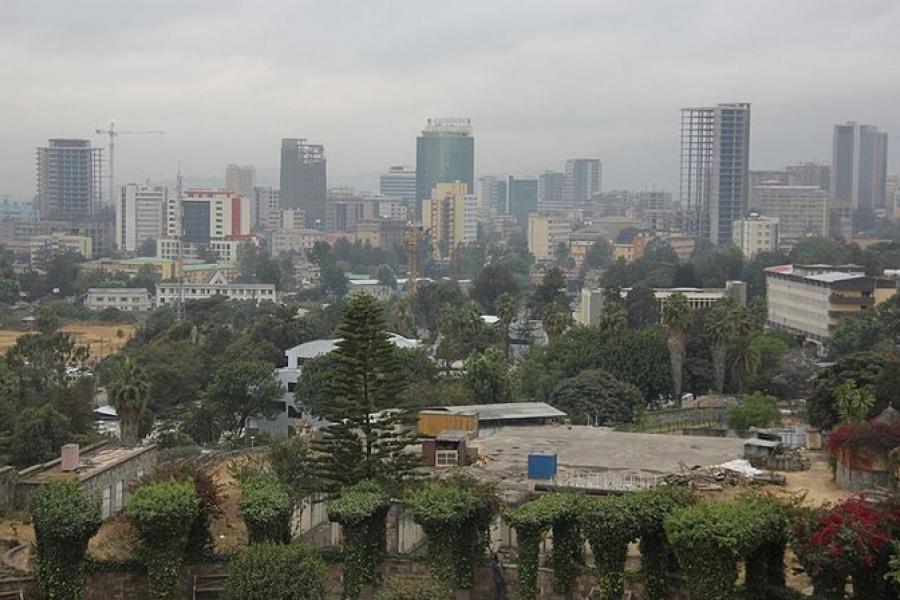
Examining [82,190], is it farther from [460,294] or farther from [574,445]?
[574,445]

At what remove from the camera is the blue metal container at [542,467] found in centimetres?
2339

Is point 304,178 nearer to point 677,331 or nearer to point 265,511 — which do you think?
point 677,331

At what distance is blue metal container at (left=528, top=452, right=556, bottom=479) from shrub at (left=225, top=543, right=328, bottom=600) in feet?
22.7

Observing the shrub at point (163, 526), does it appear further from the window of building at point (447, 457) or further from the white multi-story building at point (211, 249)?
the white multi-story building at point (211, 249)

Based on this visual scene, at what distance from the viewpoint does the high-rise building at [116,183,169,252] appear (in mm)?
147375

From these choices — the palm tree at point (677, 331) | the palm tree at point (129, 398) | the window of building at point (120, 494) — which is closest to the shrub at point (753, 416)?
the palm tree at point (677, 331)

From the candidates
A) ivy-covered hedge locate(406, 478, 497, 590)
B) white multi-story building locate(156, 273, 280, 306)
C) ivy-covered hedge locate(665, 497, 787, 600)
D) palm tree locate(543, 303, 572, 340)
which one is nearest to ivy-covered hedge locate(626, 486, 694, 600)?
ivy-covered hedge locate(665, 497, 787, 600)

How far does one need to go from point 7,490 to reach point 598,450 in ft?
35.0

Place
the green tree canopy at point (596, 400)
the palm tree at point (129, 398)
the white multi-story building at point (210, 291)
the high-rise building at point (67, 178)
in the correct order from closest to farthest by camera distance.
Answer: the palm tree at point (129, 398) → the green tree canopy at point (596, 400) → the white multi-story building at point (210, 291) → the high-rise building at point (67, 178)

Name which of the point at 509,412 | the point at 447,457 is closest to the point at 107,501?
the point at 447,457

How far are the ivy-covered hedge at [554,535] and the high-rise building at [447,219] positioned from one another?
388 feet

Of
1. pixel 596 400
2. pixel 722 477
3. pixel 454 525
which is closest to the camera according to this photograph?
pixel 454 525

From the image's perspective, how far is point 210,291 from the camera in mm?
88625

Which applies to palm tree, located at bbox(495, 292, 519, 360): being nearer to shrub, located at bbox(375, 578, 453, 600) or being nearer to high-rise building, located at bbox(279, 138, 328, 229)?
shrub, located at bbox(375, 578, 453, 600)
